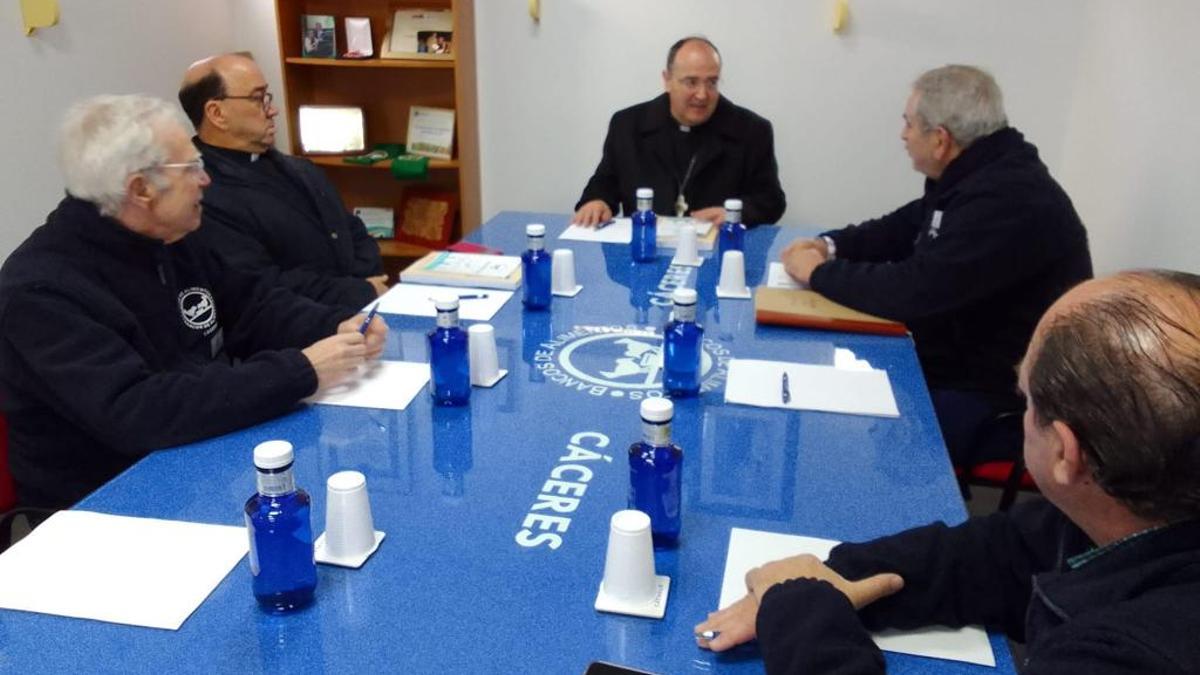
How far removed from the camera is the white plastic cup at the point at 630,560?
107 centimetres

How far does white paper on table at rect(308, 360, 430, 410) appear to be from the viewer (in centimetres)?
164

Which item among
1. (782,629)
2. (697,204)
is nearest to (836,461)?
(782,629)

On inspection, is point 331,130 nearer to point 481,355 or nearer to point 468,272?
point 468,272

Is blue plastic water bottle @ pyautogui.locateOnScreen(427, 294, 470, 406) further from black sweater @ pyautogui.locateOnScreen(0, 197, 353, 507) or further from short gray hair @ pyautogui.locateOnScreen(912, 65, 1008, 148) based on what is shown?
short gray hair @ pyautogui.locateOnScreen(912, 65, 1008, 148)

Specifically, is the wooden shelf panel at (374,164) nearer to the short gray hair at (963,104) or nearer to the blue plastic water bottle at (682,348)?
the short gray hair at (963,104)

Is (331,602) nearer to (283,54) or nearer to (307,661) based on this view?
(307,661)

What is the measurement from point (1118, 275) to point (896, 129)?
321 centimetres

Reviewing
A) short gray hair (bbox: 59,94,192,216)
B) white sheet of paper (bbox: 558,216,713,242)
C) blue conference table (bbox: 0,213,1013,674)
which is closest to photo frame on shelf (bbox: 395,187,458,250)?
white sheet of paper (bbox: 558,216,713,242)

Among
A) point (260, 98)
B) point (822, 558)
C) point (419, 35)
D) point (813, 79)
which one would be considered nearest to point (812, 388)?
point (822, 558)

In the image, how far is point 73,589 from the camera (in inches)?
43.5

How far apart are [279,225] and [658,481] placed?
5.82ft

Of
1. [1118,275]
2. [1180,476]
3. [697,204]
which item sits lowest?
[697,204]

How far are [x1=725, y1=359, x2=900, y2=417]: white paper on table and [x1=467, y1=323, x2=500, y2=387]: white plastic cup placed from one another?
44 centimetres

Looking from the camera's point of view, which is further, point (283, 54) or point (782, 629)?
point (283, 54)
